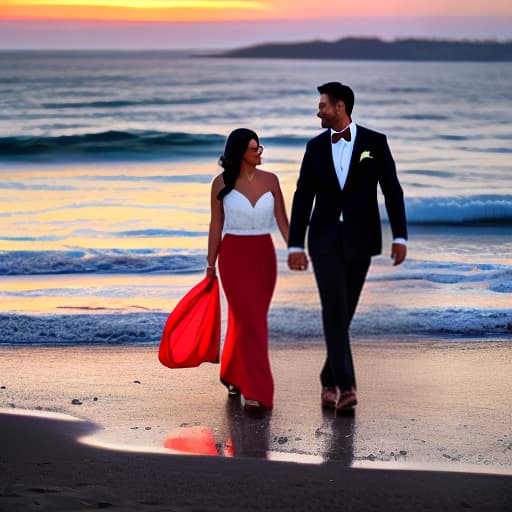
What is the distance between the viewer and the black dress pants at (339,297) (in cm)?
592

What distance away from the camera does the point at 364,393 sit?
645 centimetres

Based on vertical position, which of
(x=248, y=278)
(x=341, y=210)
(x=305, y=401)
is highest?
(x=341, y=210)

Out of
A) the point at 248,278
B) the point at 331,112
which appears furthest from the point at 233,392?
the point at 331,112

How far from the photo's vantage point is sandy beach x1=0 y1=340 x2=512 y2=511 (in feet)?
14.7

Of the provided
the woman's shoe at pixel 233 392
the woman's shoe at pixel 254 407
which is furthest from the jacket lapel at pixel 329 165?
the woman's shoe at pixel 233 392

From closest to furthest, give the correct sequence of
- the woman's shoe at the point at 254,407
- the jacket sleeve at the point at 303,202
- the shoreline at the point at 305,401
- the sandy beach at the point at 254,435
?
the sandy beach at the point at 254,435 < the shoreline at the point at 305,401 < the jacket sleeve at the point at 303,202 < the woman's shoe at the point at 254,407

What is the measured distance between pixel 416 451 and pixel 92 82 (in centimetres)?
4105

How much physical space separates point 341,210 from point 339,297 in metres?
0.45

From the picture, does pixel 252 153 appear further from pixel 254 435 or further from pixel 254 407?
pixel 254 435

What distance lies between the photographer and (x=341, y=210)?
19.2ft

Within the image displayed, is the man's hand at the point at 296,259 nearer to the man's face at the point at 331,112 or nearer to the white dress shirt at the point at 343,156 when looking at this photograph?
the white dress shirt at the point at 343,156

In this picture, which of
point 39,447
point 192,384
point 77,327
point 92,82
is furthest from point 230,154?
point 92,82

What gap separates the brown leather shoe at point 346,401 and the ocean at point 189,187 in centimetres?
223

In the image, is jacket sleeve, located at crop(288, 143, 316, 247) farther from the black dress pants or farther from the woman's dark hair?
the woman's dark hair
